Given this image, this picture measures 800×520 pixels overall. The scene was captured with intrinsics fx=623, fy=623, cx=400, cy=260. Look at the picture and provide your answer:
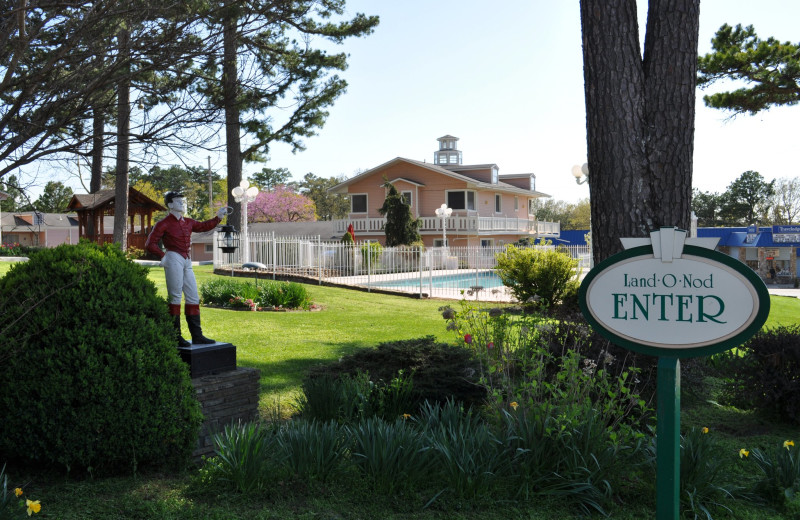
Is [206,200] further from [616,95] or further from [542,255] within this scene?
[616,95]

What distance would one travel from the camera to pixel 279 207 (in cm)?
5466

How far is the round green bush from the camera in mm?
3693

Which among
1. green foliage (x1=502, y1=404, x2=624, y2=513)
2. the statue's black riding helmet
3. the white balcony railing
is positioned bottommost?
green foliage (x1=502, y1=404, x2=624, y2=513)

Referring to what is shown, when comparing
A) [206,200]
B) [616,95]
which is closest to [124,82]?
[616,95]

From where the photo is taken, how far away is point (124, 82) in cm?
540

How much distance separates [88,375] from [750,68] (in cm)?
1322

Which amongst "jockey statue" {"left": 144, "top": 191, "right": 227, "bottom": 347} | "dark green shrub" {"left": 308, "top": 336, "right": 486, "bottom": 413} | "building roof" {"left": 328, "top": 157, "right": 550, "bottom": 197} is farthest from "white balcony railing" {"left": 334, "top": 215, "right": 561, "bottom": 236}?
"jockey statue" {"left": 144, "top": 191, "right": 227, "bottom": 347}

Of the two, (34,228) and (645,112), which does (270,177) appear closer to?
(34,228)

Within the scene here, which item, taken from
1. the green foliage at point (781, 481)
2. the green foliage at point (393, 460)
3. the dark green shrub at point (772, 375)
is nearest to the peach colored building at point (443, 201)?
the dark green shrub at point (772, 375)

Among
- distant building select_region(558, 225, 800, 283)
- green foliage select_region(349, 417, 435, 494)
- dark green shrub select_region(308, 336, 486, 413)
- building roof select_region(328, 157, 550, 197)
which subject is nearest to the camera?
green foliage select_region(349, 417, 435, 494)

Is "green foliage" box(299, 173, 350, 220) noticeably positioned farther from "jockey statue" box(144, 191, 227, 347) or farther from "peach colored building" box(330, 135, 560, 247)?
A: "jockey statue" box(144, 191, 227, 347)

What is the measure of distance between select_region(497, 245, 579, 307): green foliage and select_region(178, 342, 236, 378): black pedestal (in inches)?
392

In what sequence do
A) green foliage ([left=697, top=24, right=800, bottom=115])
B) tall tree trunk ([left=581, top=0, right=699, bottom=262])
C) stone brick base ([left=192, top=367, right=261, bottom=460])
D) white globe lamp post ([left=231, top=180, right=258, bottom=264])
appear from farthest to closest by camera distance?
white globe lamp post ([left=231, top=180, right=258, bottom=264]) → green foliage ([left=697, top=24, right=800, bottom=115]) → tall tree trunk ([left=581, top=0, right=699, bottom=262]) → stone brick base ([left=192, top=367, right=261, bottom=460])

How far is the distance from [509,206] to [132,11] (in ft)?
132
